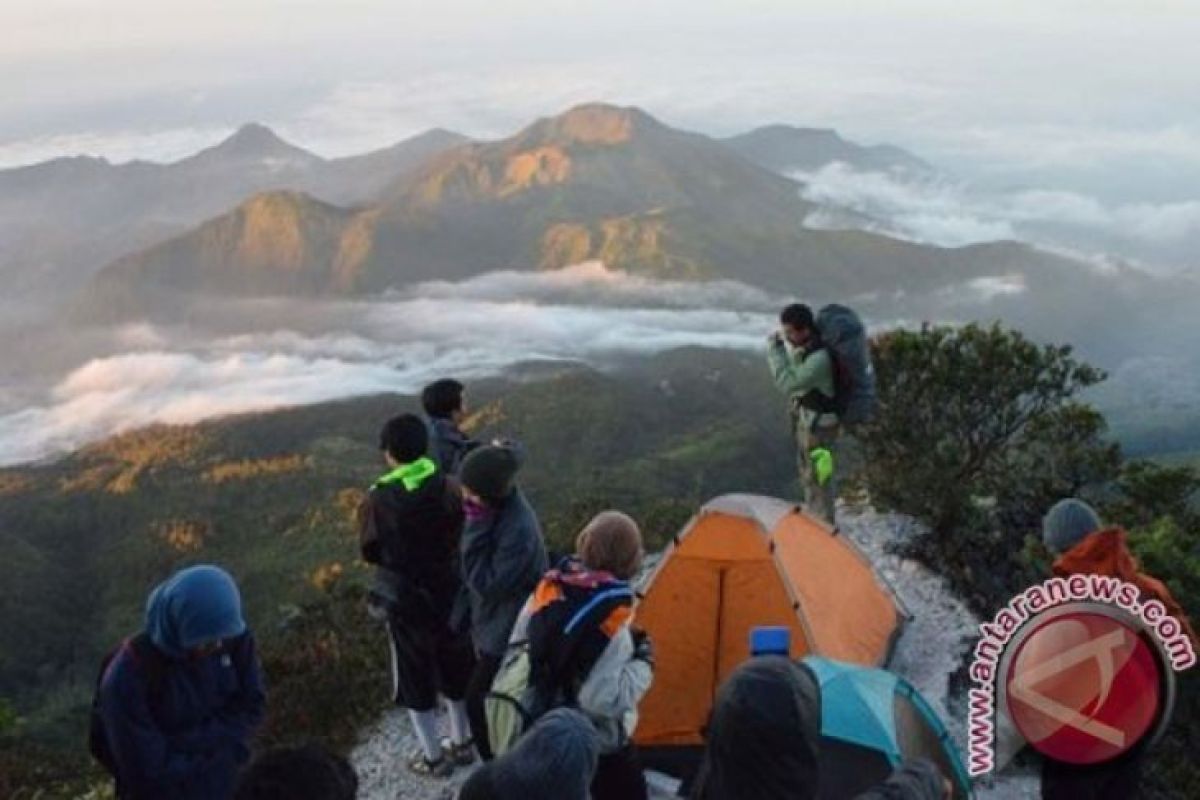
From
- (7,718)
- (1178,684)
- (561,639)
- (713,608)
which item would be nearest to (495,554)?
(561,639)

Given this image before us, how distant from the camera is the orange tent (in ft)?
30.7

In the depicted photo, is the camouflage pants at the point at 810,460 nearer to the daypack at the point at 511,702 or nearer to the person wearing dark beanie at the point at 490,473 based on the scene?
the person wearing dark beanie at the point at 490,473

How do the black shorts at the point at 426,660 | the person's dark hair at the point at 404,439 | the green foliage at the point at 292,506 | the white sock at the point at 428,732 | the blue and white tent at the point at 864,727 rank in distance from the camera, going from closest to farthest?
1. the blue and white tent at the point at 864,727
2. the person's dark hair at the point at 404,439
3. the black shorts at the point at 426,660
4. the white sock at the point at 428,732
5. the green foliage at the point at 292,506

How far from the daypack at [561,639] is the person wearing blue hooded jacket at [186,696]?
50.4 inches

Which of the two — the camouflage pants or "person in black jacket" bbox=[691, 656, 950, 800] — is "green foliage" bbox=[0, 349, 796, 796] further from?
"person in black jacket" bbox=[691, 656, 950, 800]

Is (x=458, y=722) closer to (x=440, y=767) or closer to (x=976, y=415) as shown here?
(x=440, y=767)

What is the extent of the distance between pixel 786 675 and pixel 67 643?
93.2 m

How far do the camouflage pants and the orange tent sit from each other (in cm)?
201

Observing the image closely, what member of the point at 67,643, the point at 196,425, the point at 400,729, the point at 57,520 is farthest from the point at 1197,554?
the point at 196,425

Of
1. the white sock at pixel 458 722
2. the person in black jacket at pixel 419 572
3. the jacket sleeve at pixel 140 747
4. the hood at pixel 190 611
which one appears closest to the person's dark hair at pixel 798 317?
the person in black jacket at pixel 419 572

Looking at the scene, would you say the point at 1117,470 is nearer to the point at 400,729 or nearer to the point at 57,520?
the point at 400,729

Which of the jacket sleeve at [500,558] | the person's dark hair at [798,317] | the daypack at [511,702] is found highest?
the person's dark hair at [798,317]

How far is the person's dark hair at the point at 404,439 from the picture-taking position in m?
7.59

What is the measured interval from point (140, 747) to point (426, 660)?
2958 millimetres
